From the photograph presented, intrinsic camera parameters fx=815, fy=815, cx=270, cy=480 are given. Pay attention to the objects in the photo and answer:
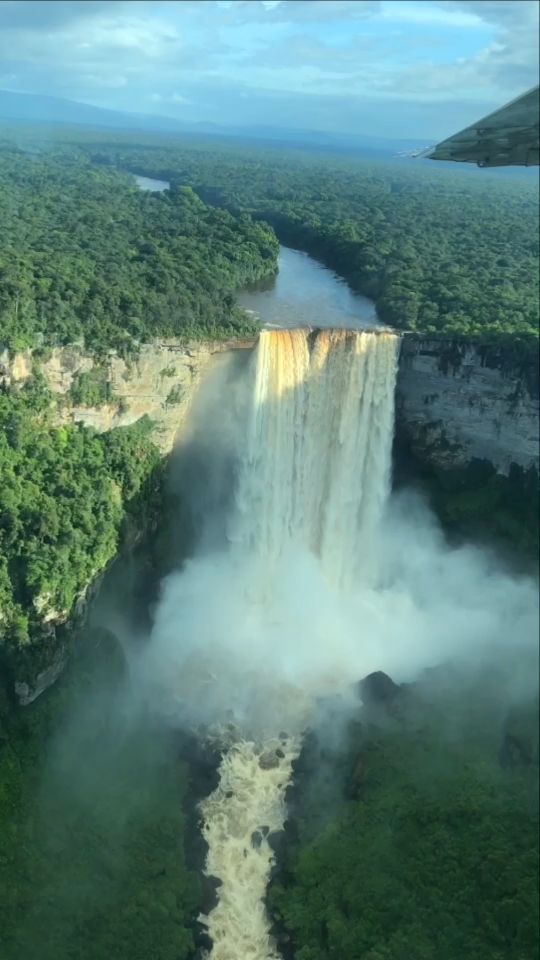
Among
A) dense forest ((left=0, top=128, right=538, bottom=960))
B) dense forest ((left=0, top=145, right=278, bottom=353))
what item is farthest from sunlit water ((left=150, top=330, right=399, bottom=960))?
dense forest ((left=0, top=145, right=278, bottom=353))

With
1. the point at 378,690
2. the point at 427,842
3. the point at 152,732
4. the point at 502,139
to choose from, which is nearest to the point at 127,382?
the point at 152,732

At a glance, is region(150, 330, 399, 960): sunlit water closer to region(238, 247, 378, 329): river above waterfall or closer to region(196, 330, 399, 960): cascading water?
region(196, 330, 399, 960): cascading water

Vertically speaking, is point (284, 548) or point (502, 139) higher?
point (502, 139)

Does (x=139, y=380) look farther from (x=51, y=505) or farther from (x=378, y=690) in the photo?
(x=378, y=690)

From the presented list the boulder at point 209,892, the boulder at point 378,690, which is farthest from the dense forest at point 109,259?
the boulder at point 209,892

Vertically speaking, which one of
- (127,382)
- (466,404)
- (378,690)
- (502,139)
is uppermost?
(502,139)

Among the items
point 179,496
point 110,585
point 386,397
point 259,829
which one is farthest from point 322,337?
point 259,829

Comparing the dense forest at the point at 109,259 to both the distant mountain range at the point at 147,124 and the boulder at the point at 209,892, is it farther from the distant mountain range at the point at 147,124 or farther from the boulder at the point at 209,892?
the boulder at the point at 209,892
